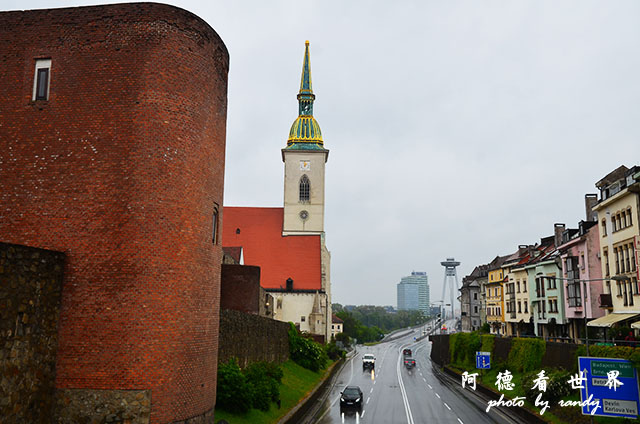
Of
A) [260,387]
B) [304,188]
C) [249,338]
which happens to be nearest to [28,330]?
[260,387]

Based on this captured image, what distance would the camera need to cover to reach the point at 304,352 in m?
42.0

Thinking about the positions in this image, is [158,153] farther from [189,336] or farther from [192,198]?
[189,336]

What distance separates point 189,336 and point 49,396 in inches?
139

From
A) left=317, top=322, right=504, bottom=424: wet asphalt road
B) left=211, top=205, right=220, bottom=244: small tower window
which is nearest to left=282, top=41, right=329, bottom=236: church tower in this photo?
left=317, top=322, right=504, bottom=424: wet asphalt road

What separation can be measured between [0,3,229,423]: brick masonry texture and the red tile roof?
158 feet

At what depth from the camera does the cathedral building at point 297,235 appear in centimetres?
6156

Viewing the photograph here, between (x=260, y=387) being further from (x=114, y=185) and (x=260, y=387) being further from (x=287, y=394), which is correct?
(x=114, y=185)

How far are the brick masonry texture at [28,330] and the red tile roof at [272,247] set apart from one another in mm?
50251

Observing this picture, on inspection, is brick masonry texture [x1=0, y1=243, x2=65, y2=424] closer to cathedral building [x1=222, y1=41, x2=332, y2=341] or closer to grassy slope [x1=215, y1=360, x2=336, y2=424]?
grassy slope [x1=215, y1=360, x2=336, y2=424]

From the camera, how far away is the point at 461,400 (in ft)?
109

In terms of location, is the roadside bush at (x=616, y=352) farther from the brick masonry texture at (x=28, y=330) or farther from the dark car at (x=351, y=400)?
the brick masonry texture at (x=28, y=330)

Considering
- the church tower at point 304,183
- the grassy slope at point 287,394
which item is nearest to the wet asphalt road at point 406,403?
the grassy slope at point 287,394

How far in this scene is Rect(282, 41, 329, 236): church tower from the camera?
67000mm

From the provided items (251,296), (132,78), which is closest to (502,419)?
(251,296)
